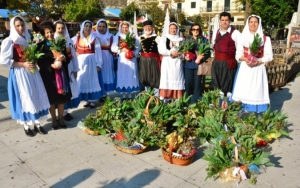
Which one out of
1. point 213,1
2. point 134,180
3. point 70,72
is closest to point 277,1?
point 70,72

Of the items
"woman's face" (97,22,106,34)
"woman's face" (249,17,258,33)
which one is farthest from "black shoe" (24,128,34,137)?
"woman's face" (249,17,258,33)

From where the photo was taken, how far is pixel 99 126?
399 centimetres

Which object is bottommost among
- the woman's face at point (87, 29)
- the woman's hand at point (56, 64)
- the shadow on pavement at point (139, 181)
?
the shadow on pavement at point (139, 181)

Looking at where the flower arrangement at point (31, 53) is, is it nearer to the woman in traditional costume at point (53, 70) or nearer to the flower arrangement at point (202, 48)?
the woman in traditional costume at point (53, 70)

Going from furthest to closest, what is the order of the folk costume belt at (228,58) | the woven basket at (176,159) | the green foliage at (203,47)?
1. the green foliage at (203,47)
2. the folk costume belt at (228,58)
3. the woven basket at (176,159)

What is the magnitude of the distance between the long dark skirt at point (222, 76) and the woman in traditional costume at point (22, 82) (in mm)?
2747

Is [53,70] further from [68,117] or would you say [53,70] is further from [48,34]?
[68,117]

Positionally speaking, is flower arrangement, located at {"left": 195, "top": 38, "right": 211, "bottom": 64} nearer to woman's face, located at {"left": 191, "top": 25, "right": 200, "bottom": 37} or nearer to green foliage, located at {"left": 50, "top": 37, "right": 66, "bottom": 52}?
woman's face, located at {"left": 191, "top": 25, "right": 200, "bottom": 37}

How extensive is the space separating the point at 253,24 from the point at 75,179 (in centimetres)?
333

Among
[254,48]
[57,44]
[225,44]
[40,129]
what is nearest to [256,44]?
[254,48]

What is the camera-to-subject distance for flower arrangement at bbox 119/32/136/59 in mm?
5312

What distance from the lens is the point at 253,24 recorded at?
4.14 metres

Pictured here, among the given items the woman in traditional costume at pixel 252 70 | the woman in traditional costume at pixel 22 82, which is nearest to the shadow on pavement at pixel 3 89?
the woman in traditional costume at pixel 22 82

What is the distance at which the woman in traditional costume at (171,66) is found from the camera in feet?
15.9
